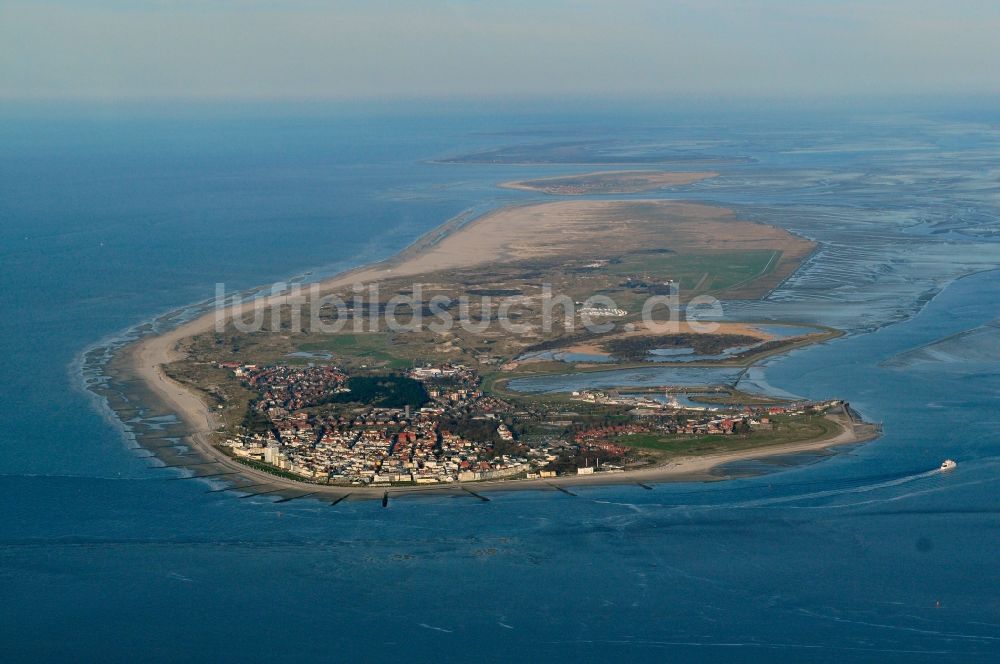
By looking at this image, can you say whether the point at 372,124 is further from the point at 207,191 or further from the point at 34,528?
the point at 34,528

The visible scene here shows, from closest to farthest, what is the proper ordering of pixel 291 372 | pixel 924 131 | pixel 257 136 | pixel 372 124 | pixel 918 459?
1. pixel 918 459
2. pixel 291 372
3. pixel 924 131
4. pixel 257 136
5. pixel 372 124

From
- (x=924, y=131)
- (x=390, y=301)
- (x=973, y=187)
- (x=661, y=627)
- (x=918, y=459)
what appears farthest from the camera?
(x=924, y=131)

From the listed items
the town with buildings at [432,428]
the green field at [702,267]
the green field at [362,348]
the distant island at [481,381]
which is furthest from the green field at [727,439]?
the green field at [702,267]

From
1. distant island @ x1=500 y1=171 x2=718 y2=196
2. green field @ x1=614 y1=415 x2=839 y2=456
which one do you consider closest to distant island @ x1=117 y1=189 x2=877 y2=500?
green field @ x1=614 y1=415 x2=839 y2=456

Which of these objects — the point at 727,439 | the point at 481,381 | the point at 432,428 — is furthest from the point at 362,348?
the point at 727,439

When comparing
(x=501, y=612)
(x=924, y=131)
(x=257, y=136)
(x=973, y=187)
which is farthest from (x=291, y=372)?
(x=257, y=136)

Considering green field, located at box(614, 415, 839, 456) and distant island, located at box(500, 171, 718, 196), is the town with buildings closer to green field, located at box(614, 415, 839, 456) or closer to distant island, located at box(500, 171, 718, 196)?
green field, located at box(614, 415, 839, 456)

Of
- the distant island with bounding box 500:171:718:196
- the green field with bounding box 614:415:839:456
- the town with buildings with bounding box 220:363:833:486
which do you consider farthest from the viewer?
the distant island with bounding box 500:171:718:196
